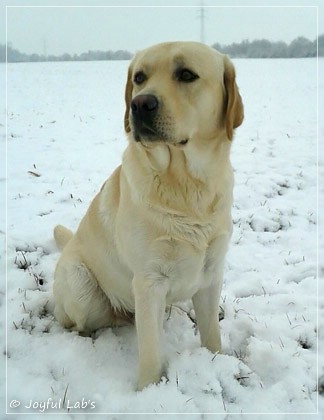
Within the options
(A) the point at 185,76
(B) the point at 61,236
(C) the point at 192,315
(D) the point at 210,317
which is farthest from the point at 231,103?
(B) the point at 61,236

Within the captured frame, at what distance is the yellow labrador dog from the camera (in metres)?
2.08

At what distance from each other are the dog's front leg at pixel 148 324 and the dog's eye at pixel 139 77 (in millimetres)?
1044

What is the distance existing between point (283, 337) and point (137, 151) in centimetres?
141

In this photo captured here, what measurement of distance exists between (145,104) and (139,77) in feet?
1.24

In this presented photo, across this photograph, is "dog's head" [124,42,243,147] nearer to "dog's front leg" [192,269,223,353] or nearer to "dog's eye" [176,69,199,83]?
"dog's eye" [176,69,199,83]

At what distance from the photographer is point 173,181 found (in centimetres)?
221

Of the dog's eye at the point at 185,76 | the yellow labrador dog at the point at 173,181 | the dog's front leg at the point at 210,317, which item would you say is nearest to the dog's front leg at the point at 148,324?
the yellow labrador dog at the point at 173,181

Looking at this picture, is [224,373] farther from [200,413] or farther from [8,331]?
[8,331]

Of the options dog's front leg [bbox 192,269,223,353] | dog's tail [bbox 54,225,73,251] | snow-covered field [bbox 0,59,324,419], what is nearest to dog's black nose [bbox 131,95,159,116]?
dog's front leg [bbox 192,269,223,353]

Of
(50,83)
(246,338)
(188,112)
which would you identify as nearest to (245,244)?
(246,338)

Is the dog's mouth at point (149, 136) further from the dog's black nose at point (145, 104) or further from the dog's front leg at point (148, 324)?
the dog's front leg at point (148, 324)

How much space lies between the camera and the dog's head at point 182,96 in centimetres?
201

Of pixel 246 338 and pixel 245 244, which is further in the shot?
pixel 245 244

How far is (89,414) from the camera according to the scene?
1.99m
